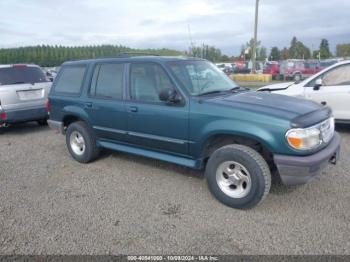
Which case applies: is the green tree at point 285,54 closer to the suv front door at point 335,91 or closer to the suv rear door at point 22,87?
the suv front door at point 335,91

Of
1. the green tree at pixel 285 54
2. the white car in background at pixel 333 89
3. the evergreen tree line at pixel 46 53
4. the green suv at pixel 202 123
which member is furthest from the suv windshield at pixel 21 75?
the green tree at pixel 285 54

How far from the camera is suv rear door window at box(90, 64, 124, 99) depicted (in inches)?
192

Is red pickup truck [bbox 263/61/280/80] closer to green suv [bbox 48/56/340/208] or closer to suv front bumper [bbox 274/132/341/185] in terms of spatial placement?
green suv [bbox 48/56/340/208]

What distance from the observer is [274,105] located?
384 centimetres

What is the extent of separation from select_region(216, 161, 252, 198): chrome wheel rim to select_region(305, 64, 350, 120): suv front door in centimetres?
418

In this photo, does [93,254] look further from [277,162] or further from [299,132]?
[299,132]

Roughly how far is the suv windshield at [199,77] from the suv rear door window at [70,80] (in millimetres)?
1871

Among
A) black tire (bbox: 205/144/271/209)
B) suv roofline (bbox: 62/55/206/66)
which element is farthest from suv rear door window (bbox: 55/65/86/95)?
black tire (bbox: 205/144/271/209)

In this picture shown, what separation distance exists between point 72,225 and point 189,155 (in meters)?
1.65

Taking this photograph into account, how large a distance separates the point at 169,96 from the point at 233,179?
129 centimetres

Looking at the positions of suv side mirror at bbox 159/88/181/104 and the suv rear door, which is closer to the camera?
suv side mirror at bbox 159/88/181/104

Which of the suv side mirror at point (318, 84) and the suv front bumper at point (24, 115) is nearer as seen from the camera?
the suv side mirror at point (318, 84)

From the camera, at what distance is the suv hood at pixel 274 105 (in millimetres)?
3592

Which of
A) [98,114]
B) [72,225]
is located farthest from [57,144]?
[72,225]
